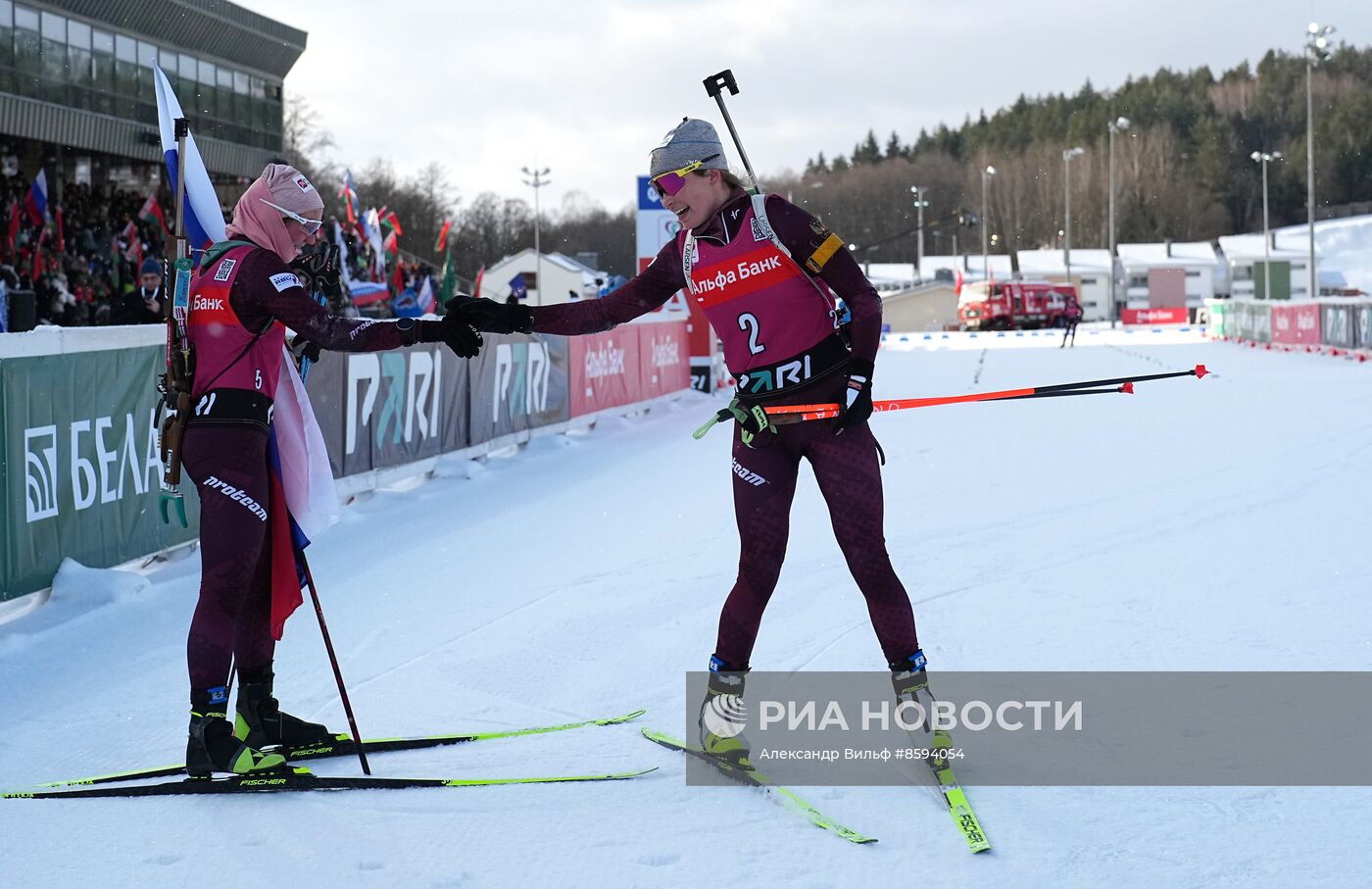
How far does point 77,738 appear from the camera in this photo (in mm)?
4637

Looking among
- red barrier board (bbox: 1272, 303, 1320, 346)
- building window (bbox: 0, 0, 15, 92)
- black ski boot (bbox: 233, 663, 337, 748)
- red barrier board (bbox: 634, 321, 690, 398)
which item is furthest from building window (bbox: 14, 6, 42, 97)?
red barrier board (bbox: 1272, 303, 1320, 346)

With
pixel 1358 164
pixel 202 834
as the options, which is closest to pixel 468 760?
pixel 202 834

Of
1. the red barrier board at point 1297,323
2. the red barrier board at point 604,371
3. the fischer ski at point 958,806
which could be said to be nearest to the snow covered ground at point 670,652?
the fischer ski at point 958,806

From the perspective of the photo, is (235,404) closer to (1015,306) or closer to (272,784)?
(272,784)

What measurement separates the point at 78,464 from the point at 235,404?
10.8 ft

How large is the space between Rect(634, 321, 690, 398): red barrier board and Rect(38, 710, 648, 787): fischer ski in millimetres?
13625

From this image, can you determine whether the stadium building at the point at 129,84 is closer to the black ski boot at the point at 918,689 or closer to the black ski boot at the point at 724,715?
the black ski boot at the point at 724,715

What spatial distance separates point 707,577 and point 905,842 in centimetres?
383

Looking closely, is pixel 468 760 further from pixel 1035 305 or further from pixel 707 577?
pixel 1035 305

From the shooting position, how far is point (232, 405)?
159 inches

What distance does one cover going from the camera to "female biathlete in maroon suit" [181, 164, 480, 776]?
3979mm

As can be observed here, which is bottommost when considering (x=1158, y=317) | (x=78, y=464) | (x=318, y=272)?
(x=78, y=464)

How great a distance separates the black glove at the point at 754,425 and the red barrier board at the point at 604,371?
10697 millimetres

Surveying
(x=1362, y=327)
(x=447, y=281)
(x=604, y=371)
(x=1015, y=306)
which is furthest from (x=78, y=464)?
(x=1015, y=306)
